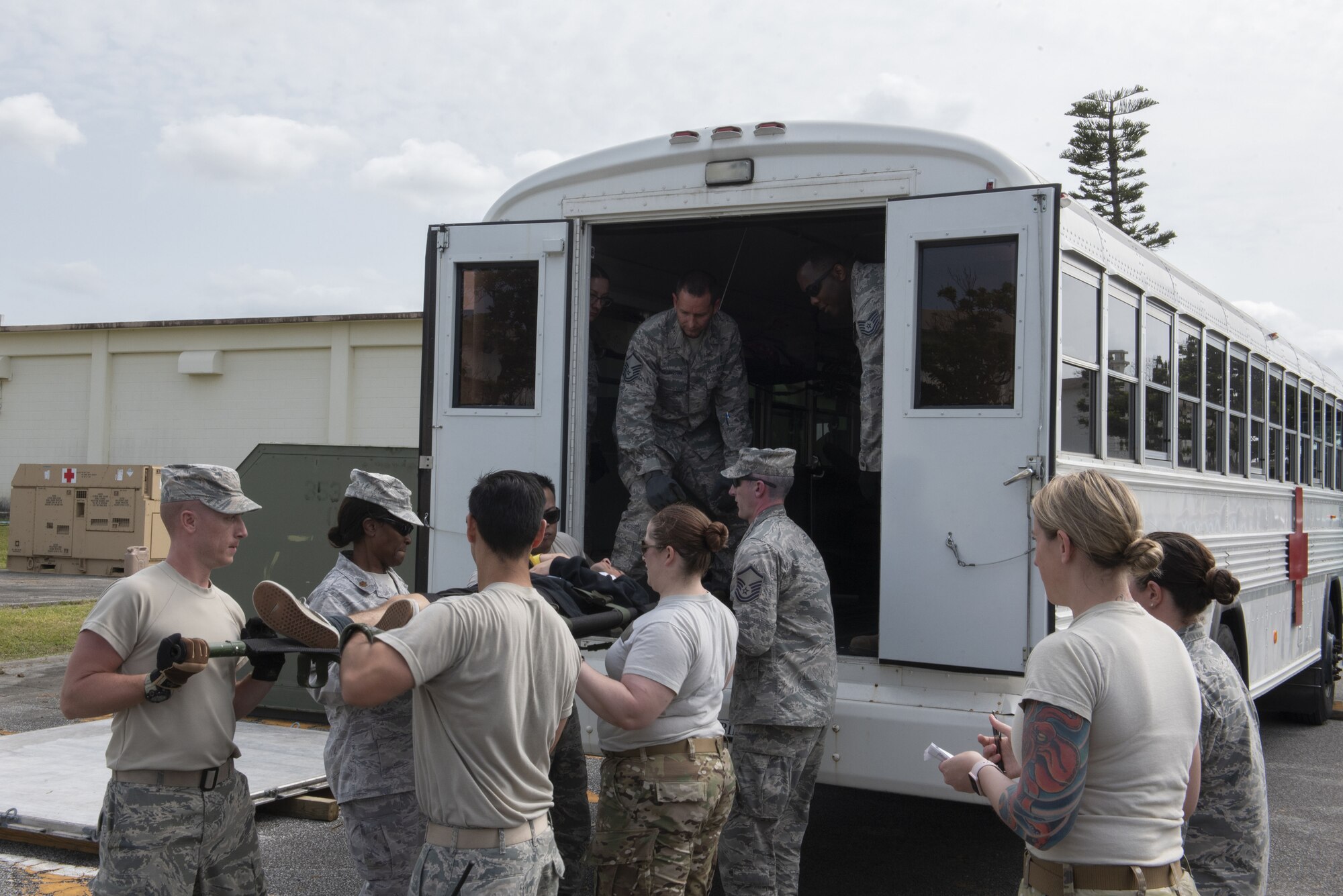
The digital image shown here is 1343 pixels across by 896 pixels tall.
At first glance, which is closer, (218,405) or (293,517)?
(293,517)

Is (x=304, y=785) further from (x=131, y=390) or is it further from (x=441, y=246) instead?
(x=131, y=390)

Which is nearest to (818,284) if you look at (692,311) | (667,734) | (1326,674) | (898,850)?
(692,311)

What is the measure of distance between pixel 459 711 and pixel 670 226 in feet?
10.9

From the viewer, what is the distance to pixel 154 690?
9.56 feet

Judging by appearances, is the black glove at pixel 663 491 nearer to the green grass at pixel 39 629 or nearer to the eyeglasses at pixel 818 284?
the eyeglasses at pixel 818 284

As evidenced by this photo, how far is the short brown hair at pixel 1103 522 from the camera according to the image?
2328mm

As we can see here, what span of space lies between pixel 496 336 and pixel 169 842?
299cm

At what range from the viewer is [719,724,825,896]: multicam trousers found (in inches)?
167

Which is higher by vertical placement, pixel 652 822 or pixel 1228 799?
pixel 1228 799

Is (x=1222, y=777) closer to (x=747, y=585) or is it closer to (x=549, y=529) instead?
(x=747, y=585)

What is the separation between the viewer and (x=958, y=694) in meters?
4.51


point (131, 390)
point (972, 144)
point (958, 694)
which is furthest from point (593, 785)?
point (131, 390)

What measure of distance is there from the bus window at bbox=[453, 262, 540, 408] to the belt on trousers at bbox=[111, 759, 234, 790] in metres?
2.58

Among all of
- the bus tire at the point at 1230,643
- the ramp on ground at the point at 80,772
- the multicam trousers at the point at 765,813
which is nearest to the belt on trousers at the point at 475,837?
the multicam trousers at the point at 765,813
